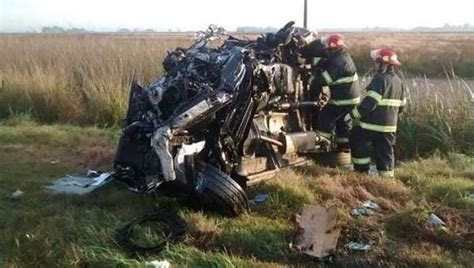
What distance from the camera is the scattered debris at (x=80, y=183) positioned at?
19.3 feet

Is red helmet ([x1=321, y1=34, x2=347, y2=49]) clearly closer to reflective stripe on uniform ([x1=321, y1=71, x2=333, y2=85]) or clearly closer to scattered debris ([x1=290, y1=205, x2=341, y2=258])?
reflective stripe on uniform ([x1=321, y1=71, x2=333, y2=85])

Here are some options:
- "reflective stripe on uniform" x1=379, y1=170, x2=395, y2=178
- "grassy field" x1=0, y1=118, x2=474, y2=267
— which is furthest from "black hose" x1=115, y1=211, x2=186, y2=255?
"reflective stripe on uniform" x1=379, y1=170, x2=395, y2=178

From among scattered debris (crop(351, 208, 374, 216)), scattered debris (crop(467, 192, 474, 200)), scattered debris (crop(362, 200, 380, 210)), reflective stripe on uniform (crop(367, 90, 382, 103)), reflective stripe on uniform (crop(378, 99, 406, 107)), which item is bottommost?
scattered debris (crop(467, 192, 474, 200))

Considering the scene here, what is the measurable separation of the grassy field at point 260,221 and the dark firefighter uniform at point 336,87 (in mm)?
597

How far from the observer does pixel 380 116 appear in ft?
21.5

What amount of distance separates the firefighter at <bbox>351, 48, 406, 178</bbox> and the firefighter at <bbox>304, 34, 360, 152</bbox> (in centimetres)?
20

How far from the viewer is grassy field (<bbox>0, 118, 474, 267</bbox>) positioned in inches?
167

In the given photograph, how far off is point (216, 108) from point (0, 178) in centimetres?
294

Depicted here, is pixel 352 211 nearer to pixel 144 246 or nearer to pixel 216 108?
pixel 216 108

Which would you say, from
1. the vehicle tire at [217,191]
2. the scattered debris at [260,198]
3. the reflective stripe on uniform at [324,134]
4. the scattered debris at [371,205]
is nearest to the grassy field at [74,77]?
the reflective stripe on uniform at [324,134]

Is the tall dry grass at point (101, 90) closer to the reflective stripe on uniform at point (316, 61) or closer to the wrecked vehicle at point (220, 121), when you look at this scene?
the reflective stripe on uniform at point (316, 61)

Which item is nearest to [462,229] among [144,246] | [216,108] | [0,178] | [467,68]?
[216,108]

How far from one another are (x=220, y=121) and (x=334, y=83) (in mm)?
2068

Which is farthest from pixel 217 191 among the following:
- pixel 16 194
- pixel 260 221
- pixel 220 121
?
pixel 16 194
